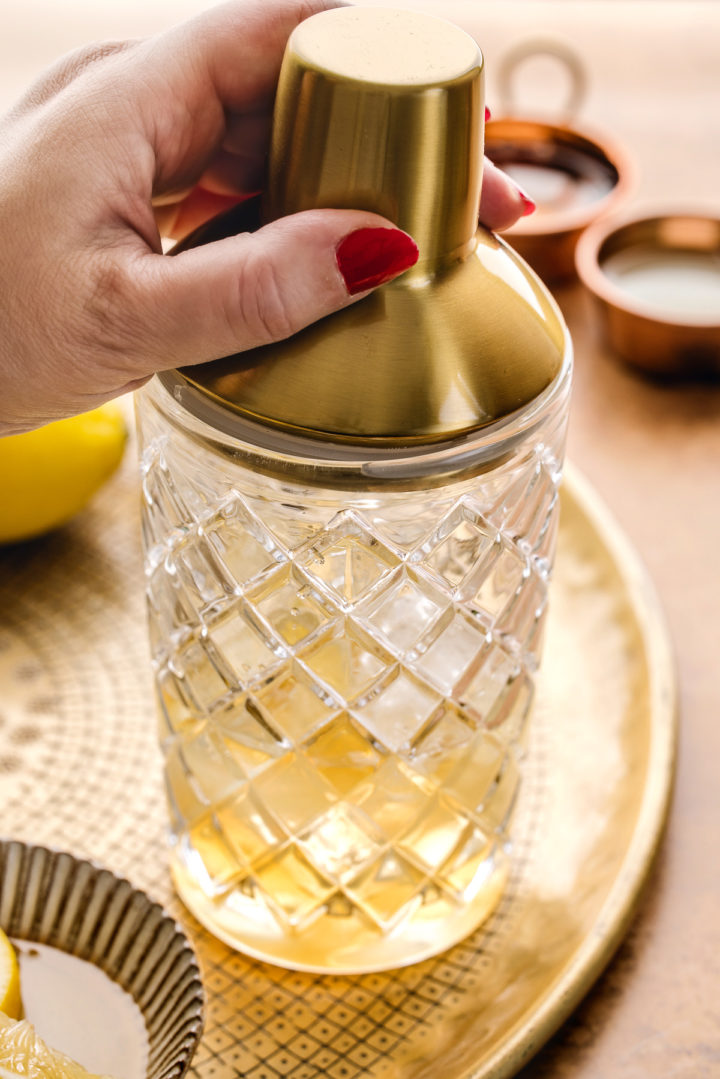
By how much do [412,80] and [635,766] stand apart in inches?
11.8

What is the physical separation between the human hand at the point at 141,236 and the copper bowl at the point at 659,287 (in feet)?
1.07

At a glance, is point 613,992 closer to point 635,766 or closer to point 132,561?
point 635,766

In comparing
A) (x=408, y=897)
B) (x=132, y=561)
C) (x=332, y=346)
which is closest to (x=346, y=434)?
(x=332, y=346)

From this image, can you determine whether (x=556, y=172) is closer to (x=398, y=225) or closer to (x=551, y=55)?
(x=551, y=55)

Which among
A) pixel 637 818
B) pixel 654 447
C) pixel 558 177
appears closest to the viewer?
pixel 637 818

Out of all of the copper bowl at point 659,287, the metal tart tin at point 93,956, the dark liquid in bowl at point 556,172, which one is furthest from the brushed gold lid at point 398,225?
the dark liquid in bowl at point 556,172

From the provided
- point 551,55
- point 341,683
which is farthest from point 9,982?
point 551,55

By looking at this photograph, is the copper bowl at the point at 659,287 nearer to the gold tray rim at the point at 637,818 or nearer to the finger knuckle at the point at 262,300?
the gold tray rim at the point at 637,818

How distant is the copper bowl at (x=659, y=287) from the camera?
69 cm

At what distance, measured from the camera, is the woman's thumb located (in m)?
0.31

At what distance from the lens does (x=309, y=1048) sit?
1.30ft

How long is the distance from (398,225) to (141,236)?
0.08m

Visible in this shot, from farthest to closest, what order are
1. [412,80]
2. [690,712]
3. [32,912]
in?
[690,712]
[32,912]
[412,80]

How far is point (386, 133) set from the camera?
31cm
